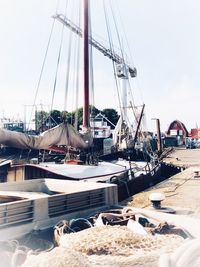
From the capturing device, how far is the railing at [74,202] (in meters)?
4.57

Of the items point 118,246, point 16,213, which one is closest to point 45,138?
point 16,213

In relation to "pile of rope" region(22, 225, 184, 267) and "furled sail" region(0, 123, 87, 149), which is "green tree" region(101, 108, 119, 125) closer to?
"furled sail" region(0, 123, 87, 149)

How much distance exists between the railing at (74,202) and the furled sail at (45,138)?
6.44m

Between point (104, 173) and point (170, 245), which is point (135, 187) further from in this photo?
point (170, 245)

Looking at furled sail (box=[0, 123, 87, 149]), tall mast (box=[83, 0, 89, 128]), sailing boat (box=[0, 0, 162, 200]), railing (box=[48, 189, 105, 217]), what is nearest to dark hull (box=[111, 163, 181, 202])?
sailing boat (box=[0, 0, 162, 200])

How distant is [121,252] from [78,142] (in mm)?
10338

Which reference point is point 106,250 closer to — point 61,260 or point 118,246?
point 118,246

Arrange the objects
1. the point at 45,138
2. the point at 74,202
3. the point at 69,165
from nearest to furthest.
→ the point at 74,202, the point at 45,138, the point at 69,165

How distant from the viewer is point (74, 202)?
4863 mm

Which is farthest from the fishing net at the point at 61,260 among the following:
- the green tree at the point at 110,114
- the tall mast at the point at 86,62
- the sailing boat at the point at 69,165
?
the green tree at the point at 110,114

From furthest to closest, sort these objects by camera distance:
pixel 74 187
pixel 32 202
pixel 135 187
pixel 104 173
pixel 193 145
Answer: pixel 193 145
pixel 135 187
pixel 104 173
pixel 74 187
pixel 32 202

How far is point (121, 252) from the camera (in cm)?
293

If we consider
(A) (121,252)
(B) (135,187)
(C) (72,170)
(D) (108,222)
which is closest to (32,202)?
(D) (108,222)

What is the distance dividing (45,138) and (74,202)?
23.2 ft
